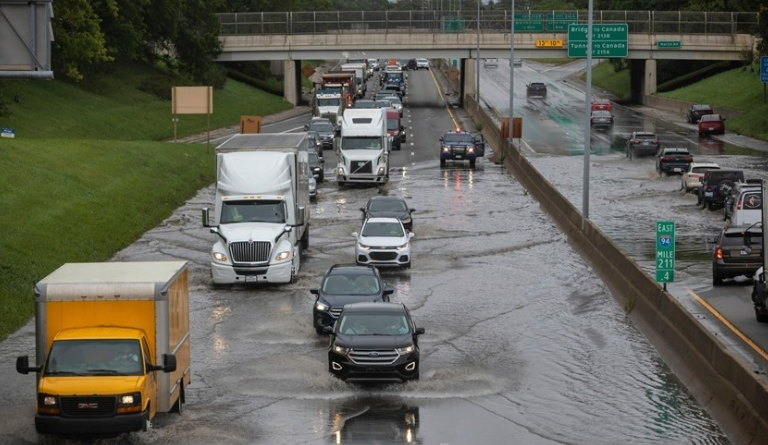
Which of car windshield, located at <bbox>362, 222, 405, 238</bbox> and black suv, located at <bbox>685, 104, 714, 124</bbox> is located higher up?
black suv, located at <bbox>685, 104, 714, 124</bbox>

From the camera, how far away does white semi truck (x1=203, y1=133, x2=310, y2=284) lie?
3559cm

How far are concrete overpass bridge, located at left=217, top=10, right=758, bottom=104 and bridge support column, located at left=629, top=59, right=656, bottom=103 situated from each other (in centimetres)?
347

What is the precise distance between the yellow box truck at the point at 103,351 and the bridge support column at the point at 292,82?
88601mm

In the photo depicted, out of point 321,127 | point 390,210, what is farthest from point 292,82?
point 390,210

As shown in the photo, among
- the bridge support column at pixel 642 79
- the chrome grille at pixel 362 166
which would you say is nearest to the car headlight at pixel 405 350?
the chrome grille at pixel 362 166

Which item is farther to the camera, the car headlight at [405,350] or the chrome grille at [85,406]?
the car headlight at [405,350]

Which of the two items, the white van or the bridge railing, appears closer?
the white van

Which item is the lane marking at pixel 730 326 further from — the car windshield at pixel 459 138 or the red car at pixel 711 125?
the red car at pixel 711 125

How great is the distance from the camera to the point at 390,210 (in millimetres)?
46281

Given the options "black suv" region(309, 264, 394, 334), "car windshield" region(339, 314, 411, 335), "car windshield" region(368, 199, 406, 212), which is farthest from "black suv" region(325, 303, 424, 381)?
"car windshield" region(368, 199, 406, 212)

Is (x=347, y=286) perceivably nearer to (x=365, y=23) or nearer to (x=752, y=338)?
(x=752, y=338)

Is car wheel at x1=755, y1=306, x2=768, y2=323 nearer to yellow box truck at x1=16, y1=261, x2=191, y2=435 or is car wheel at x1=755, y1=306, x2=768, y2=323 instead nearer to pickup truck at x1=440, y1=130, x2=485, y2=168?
yellow box truck at x1=16, y1=261, x2=191, y2=435

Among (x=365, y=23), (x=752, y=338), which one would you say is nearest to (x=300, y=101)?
(x=365, y=23)

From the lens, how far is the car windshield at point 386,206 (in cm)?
4622
